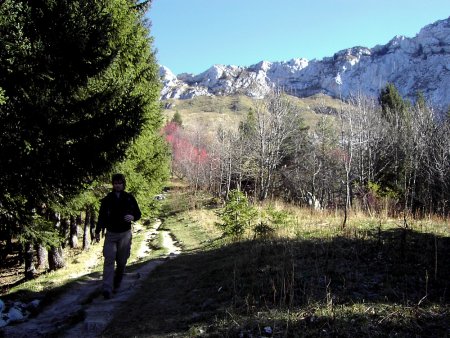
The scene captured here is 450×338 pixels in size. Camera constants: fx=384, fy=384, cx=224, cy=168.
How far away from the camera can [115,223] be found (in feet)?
22.9

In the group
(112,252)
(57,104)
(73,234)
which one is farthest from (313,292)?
(73,234)

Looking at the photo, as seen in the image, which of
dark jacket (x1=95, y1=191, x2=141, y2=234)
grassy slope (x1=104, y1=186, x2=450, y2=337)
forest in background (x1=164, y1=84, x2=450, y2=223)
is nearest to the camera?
grassy slope (x1=104, y1=186, x2=450, y2=337)

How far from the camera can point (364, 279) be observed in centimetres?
606

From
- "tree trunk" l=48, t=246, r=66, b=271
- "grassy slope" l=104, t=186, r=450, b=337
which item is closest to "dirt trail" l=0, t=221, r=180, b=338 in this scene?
"grassy slope" l=104, t=186, r=450, b=337

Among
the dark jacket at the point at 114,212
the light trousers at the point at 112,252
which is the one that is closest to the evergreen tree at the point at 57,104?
the dark jacket at the point at 114,212

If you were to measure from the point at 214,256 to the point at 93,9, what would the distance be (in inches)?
280

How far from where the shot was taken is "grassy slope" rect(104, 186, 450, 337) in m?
4.57

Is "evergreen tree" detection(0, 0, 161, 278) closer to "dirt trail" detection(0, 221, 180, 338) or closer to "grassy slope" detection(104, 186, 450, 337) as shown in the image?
"dirt trail" detection(0, 221, 180, 338)

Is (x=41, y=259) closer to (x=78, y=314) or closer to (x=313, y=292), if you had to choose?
(x=78, y=314)

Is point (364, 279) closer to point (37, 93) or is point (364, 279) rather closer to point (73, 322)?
point (73, 322)

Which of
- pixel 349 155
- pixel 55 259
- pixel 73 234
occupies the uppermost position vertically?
pixel 349 155

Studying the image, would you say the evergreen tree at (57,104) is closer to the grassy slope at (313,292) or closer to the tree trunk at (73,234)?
the grassy slope at (313,292)

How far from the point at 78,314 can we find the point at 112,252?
1.15m

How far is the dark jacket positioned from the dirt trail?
1400 millimetres
